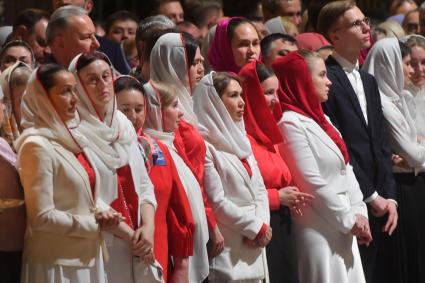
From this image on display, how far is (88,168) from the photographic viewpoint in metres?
6.15

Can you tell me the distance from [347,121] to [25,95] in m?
2.76

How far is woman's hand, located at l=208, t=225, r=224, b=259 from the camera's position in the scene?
6953mm

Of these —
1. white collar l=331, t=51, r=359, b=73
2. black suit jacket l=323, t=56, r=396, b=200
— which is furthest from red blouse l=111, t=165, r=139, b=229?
white collar l=331, t=51, r=359, b=73

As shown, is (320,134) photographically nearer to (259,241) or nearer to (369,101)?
(369,101)

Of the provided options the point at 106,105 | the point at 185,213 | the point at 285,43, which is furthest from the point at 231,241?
the point at 285,43

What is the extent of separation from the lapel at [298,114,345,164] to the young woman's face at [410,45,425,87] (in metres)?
1.57

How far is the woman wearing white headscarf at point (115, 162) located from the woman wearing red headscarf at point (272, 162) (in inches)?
48.6

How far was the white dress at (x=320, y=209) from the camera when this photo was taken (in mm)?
7746

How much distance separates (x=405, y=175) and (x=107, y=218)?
3.30 meters

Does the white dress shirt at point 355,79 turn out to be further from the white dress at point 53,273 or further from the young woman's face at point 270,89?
the white dress at point 53,273

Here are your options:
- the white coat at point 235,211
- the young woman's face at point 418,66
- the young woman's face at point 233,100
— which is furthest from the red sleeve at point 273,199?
the young woman's face at point 418,66

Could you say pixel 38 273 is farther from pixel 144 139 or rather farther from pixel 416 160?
pixel 416 160

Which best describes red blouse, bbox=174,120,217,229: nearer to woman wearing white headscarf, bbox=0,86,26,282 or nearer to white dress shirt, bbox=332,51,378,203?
woman wearing white headscarf, bbox=0,86,26,282

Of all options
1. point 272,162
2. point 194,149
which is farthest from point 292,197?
point 194,149
